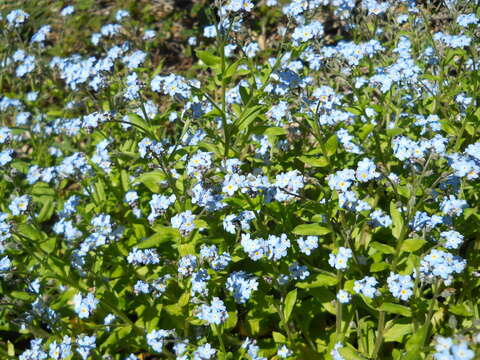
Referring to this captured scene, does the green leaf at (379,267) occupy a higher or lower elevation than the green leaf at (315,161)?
lower

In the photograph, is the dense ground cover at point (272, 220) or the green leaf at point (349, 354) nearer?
the green leaf at point (349, 354)

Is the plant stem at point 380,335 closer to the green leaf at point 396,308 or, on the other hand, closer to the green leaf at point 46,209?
the green leaf at point 396,308

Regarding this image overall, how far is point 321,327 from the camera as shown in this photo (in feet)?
13.8

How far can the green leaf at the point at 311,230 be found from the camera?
3.65 meters

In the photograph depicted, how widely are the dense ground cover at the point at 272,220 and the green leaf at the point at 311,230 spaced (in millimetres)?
13

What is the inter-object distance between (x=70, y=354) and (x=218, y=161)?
5.88 ft

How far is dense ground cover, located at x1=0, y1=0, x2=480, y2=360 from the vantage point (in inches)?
140

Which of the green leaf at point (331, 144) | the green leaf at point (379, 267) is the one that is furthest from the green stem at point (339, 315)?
the green leaf at point (331, 144)

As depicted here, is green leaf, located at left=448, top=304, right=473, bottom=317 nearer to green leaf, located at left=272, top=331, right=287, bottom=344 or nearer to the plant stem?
the plant stem

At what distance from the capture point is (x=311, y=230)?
12.1 feet

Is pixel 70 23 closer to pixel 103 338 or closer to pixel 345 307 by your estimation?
pixel 103 338

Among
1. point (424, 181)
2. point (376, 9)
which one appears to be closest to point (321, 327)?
point (424, 181)

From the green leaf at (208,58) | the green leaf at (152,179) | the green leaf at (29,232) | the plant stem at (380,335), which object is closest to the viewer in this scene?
the plant stem at (380,335)

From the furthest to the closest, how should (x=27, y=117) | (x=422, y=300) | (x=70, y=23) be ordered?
(x=70, y=23) < (x=27, y=117) < (x=422, y=300)
